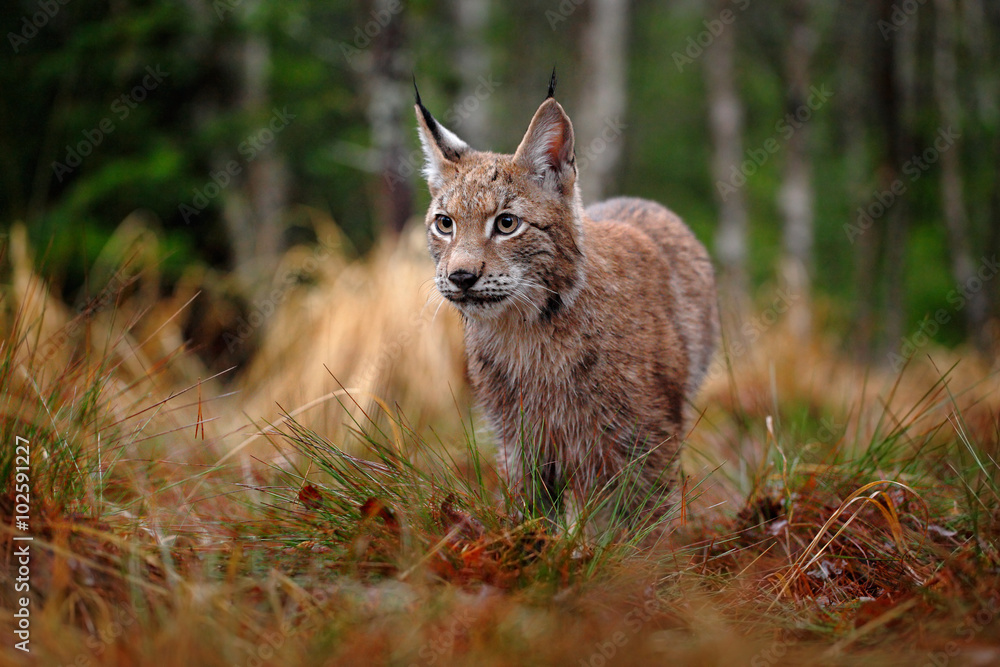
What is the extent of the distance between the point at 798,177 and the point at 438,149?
9656 millimetres

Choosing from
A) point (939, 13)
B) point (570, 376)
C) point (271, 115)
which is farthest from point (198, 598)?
point (939, 13)

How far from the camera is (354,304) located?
6.35 meters

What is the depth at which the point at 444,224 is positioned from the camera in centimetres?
360

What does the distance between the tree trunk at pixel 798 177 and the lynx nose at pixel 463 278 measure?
22.0ft

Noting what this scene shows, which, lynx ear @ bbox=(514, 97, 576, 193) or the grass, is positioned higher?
lynx ear @ bbox=(514, 97, 576, 193)
